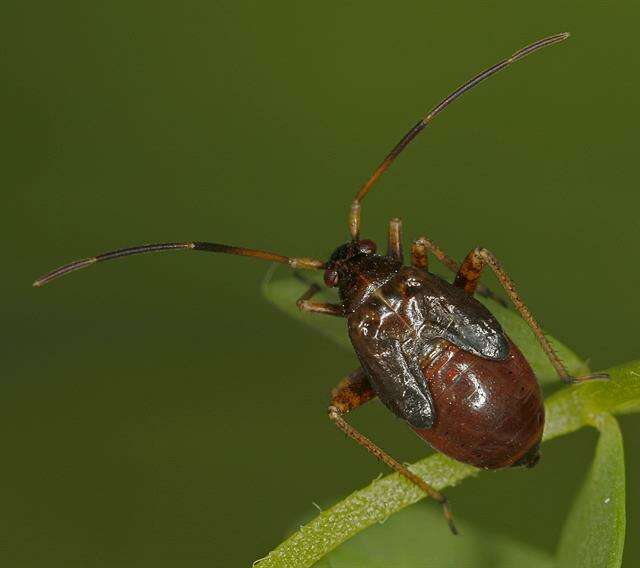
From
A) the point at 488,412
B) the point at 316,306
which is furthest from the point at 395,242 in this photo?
the point at 488,412

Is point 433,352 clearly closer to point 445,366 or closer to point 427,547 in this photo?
point 445,366

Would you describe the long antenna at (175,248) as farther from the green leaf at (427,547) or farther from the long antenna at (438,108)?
the green leaf at (427,547)

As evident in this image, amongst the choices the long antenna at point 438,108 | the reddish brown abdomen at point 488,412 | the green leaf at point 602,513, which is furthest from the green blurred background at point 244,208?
the green leaf at point 602,513

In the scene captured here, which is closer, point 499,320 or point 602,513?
point 602,513

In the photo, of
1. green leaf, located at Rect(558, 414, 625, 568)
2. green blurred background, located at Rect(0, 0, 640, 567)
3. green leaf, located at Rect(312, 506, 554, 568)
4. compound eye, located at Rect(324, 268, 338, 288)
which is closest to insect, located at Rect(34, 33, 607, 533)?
compound eye, located at Rect(324, 268, 338, 288)

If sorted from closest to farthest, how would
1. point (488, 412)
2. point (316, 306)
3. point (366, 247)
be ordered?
point (488, 412), point (316, 306), point (366, 247)

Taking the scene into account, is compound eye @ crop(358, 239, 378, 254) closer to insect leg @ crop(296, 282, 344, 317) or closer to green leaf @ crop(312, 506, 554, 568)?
insect leg @ crop(296, 282, 344, 317)
